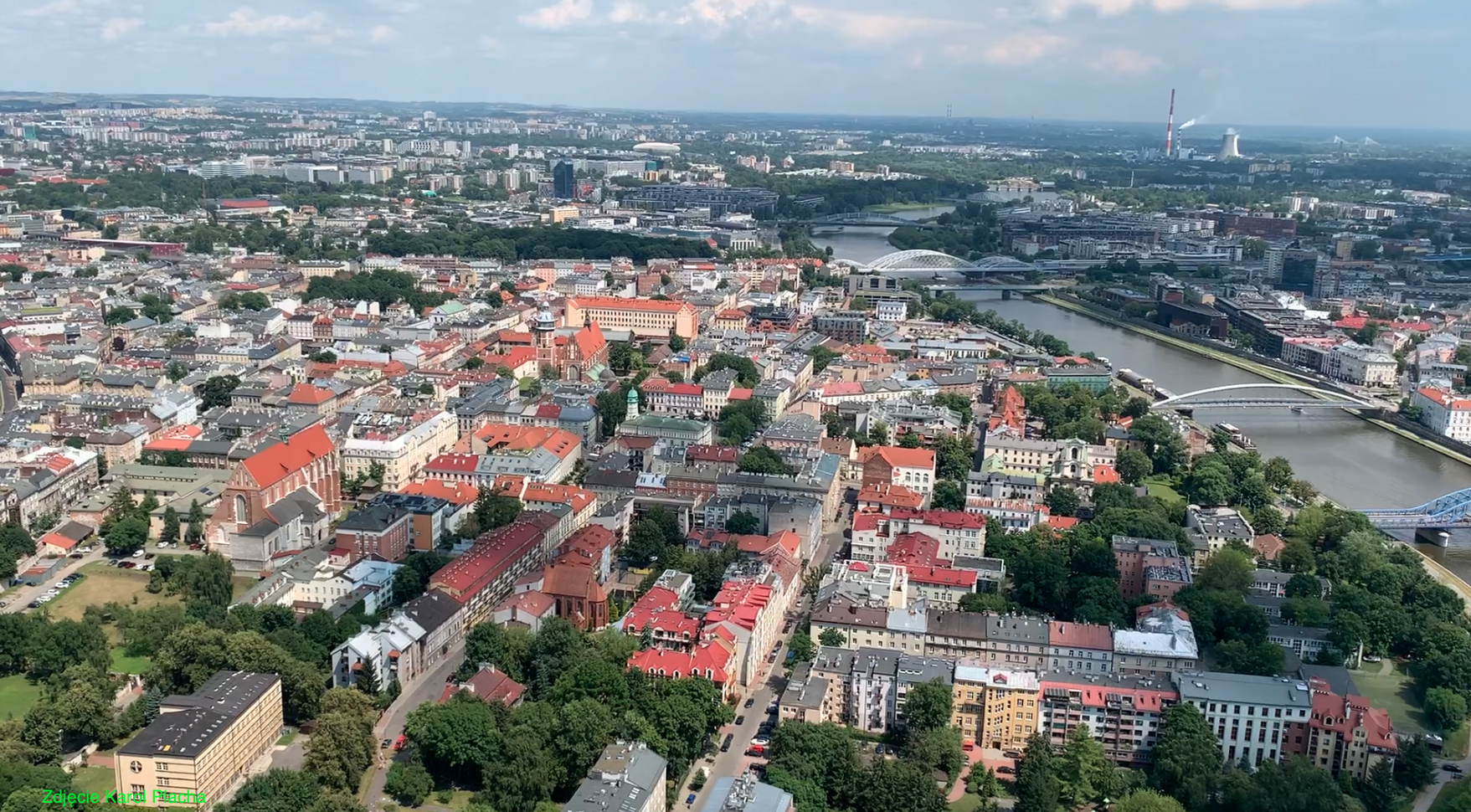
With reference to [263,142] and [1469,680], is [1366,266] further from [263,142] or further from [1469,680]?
[263,142]

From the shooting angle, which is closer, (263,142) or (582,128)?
(263,142)

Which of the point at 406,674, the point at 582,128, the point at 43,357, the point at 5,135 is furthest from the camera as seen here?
the point at 582,128

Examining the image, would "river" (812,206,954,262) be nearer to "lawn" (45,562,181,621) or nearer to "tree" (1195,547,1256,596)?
"tree" (1195,547,1256,596)

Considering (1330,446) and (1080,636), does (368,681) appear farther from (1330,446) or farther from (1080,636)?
(1330,446)

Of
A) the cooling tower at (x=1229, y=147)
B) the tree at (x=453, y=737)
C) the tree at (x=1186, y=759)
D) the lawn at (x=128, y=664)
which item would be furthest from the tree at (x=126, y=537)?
the cooling tower at (x=1229, y=147)

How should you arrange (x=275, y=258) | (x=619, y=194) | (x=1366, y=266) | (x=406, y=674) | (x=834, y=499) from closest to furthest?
1. (x=406, y=674)
2. (x=834, y=499)
3. (x=275, y=258)
4. (x=1366, y=266)
5. (x=619, y=194)

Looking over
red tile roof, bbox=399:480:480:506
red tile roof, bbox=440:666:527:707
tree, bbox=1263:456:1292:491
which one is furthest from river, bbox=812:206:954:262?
red tile roof, bbox=440:666:527:707

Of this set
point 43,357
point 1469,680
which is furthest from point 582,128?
point 1469,680
